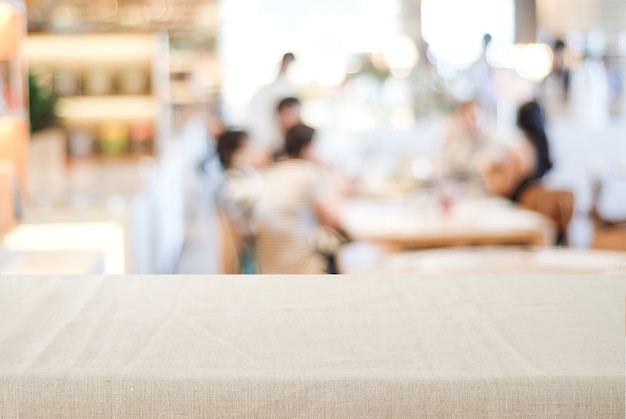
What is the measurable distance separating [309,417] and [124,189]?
4.91 meters

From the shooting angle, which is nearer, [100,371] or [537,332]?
[100,371]

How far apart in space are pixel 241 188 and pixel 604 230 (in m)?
2.14

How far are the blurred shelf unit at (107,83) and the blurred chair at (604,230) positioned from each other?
354 cm

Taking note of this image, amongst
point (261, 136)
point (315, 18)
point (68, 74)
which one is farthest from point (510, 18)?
point (68, 74)

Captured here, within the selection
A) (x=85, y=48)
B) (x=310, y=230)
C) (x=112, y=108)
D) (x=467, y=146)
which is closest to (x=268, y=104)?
(x=112, y=108)

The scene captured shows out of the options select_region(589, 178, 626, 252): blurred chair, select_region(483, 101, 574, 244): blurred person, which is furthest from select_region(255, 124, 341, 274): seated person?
select_region(483, 101, 574, 244): blurred person

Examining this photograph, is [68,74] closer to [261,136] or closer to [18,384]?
[261,136]

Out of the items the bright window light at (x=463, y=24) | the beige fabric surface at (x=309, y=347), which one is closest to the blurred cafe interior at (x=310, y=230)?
the beige fabric surface at (x=309, y=347)

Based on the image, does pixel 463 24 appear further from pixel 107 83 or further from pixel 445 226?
pixel 445 226

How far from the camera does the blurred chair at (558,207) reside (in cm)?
543

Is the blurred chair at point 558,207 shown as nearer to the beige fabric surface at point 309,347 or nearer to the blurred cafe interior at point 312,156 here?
the blurred cafe interior at point 312,156

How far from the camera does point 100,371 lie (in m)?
0.90

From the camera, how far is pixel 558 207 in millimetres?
5500

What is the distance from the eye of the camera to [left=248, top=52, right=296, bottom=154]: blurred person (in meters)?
7.94
